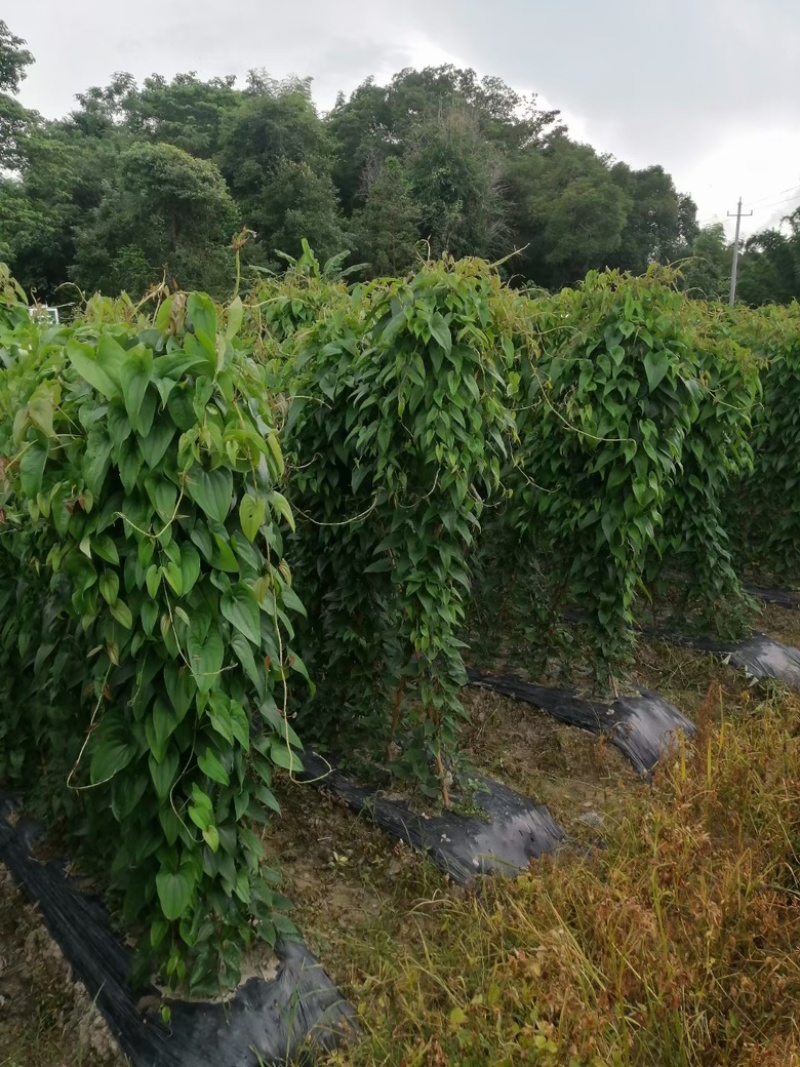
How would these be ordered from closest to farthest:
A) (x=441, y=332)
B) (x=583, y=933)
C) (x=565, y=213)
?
(x=583, y=933)
(x=441, y=332)
(x=565, y=213)

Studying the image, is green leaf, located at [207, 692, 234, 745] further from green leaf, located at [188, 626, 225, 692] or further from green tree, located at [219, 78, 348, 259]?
green tree, located at [219, 78, 348, 259]

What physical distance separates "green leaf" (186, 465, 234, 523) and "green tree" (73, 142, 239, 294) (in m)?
17.0

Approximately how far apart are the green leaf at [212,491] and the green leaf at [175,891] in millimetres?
786

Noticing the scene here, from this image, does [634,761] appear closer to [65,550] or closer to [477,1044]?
[477,1044]

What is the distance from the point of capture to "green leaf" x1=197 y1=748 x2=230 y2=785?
5.60 ft

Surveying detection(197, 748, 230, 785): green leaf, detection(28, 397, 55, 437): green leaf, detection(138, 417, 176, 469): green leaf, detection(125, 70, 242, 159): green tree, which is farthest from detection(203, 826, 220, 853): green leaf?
detection(125, 70, 242, 159): green tree

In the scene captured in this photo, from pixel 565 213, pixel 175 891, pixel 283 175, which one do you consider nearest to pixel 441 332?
pixel 175 891

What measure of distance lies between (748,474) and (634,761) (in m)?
2.92

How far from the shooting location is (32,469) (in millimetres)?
1620

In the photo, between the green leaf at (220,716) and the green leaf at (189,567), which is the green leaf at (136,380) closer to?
the green leaf at (189,567)

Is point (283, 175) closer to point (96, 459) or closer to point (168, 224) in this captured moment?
point (168, 224)

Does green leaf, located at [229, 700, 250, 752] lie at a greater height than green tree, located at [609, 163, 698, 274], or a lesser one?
lesser

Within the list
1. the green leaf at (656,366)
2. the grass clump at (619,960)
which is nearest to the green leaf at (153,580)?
the grass clump at (619,960)

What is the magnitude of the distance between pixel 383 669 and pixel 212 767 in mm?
1495
